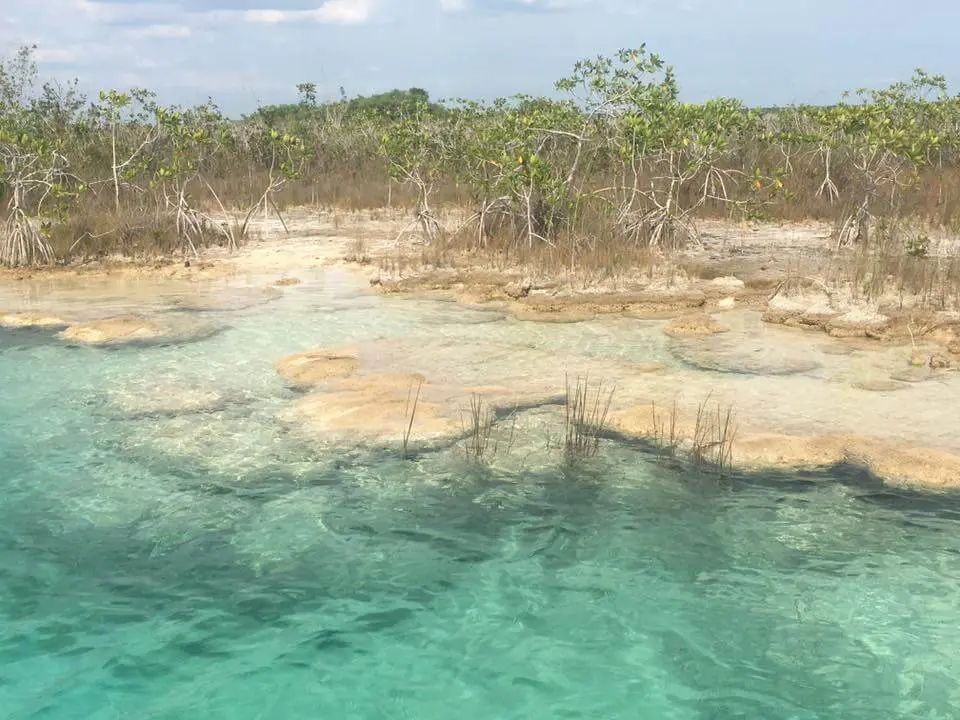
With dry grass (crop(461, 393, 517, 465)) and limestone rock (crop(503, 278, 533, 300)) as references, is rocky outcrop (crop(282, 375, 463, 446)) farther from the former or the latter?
limestone rock (crop(503, 278, 533, 300))

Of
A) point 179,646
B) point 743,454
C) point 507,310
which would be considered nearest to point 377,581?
point 179,646

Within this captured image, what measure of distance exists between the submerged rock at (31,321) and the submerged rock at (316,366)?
11.9ft

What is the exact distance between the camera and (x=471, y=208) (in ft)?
55.5

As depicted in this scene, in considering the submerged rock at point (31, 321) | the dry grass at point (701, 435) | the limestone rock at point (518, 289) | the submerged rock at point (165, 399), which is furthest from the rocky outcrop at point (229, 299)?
the dry grass at point (701, 435)

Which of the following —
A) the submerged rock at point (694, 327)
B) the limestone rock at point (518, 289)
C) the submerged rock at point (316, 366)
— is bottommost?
the submerged rock at point (316, 366)

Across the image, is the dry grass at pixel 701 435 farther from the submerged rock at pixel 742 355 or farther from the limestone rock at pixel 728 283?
the limestone rock at pixel 728 283

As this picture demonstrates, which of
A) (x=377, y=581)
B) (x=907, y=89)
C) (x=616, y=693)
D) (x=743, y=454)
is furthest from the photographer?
(x=907, y=89)

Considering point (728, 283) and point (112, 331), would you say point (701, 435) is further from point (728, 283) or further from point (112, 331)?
point (112, 331)

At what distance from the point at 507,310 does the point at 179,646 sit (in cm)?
748

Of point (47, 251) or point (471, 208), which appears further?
point (471, 208)

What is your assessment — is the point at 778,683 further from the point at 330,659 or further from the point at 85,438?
the point at 85,438

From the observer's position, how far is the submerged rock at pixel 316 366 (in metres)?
8.17

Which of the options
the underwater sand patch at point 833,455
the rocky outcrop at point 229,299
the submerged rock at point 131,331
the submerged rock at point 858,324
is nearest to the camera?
the underwater sand patch at point 833,455

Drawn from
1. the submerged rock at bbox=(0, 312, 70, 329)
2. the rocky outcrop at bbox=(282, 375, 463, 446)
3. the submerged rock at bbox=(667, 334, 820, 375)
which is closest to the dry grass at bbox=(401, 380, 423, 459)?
the rocky outcrop at bbox=(282, 375, 463, 446)
